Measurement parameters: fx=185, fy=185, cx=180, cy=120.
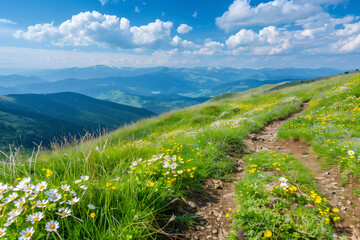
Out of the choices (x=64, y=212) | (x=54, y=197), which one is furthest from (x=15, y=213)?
(x=64, y=212)

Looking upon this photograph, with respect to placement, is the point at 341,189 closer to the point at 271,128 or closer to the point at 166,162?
the point at 166,162

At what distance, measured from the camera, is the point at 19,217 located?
2107 millimetres

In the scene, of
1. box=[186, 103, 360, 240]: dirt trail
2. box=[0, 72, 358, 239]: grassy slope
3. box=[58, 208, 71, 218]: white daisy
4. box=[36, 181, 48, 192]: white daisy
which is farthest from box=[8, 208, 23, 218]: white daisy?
box=[186, 103, 360, 240]: dirt trail

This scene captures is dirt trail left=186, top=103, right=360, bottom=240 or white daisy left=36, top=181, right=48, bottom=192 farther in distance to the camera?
dirt trail left=186, top=103, right=360, bottom=240

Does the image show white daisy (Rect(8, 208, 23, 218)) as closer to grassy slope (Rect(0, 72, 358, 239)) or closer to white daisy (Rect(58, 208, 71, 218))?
grassy slope (Rect(0, 72, 358, 239))

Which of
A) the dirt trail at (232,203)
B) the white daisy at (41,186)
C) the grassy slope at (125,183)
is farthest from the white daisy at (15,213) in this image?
the dirt trail at (232,203)

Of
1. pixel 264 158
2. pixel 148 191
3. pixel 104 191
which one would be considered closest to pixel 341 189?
pixel 264 158

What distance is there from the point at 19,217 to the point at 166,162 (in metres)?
2.39

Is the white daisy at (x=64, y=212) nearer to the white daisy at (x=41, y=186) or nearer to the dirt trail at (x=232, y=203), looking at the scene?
the white daisy at (x=41, y=186)

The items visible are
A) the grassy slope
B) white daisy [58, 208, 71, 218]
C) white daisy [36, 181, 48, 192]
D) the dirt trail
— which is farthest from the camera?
→ the dirt trail

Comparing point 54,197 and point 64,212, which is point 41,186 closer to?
point 54,197

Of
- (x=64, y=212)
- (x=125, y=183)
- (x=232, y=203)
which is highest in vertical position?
(x=64, y=212)

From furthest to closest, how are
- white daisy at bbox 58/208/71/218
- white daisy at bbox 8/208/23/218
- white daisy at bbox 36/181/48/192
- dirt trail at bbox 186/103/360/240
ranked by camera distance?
dirt trail at bbox 186/103/360/240 → white daisy at bbox 36/181/48/192 → white daisy at bbox 58/208/71/218 → white daisy at bbox 8/208/23/218

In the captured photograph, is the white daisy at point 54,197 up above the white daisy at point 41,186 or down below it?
below
